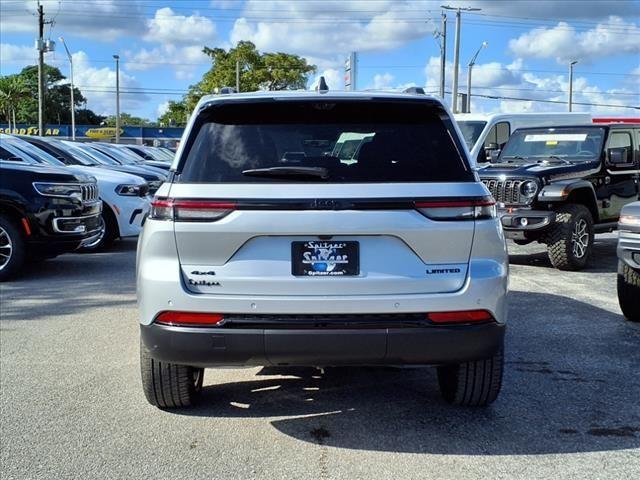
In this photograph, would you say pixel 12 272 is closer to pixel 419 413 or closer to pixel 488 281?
pixel 419 413

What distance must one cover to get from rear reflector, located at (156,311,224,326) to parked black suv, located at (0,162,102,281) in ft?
17.7

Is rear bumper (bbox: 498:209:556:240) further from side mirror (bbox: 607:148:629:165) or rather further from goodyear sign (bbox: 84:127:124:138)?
goodyear sign (bbox: 84:127:124:138)

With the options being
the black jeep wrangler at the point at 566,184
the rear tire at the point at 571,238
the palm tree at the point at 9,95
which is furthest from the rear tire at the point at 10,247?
the palm tree at the point at 9,95

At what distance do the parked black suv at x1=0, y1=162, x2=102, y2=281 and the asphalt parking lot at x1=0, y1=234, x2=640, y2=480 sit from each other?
91.2 inches

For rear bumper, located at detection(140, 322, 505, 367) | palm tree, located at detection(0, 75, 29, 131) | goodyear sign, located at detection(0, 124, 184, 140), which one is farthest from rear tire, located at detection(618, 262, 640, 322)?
goodyear sign, located at detection(0, 124, 184, 140)

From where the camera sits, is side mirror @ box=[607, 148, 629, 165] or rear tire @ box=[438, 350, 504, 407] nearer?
rear tire @ box=[438, 350, 504, 407]

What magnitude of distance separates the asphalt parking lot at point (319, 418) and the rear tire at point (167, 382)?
0.11 metres

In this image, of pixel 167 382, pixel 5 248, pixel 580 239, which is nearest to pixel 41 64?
pixel 5 248

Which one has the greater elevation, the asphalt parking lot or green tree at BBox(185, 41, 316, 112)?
green tree at BBox(185, 41, 316, 112)

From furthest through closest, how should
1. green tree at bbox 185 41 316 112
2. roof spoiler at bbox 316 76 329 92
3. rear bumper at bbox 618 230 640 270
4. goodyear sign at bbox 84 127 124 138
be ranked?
1. goodyear sign at bbox 84 127 124 138
2. green tree at bbox 185 41 316 112
3. rear bumper at bbox 618 230 640 270
4. roof spoiler at bbox 316 76 329 92

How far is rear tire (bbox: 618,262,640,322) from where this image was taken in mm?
6246

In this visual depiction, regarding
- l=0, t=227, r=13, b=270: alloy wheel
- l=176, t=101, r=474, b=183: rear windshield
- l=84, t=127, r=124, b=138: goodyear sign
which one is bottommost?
l=0, t=227, r=13, b=270: alloy wheel

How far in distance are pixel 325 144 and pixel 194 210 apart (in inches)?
30.6

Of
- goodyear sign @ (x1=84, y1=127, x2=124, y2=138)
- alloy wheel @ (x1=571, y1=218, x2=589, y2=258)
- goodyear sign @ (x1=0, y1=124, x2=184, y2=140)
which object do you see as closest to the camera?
alloy wheel @ (x1=571, y1=218, x2=589, y2=258)
